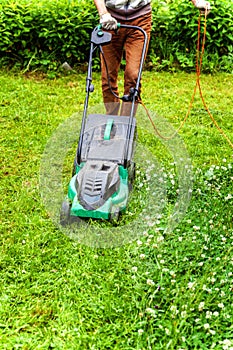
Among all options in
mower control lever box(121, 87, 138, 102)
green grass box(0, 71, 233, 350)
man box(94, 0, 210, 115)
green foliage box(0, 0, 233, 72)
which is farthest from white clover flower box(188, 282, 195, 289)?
green foliage box(0, 0, 233, 72)

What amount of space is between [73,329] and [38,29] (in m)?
4.05

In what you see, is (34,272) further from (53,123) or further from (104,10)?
(53,123)

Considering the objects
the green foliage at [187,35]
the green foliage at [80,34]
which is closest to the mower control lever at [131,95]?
the green foliage at [80,34]

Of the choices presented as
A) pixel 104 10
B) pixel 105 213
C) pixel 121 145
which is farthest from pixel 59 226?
pixel 104 10

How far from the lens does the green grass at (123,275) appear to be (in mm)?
2353

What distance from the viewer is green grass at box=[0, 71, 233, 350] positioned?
2.35 metres

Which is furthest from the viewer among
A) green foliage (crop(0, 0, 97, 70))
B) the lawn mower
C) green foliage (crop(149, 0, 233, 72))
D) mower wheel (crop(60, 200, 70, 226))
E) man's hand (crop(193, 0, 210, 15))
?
green foliage (crop(149, 0, 233, 72))

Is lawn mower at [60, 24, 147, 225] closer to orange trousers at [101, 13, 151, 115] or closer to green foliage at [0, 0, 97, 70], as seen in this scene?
orange trousers at [101, 13, 151, 115]

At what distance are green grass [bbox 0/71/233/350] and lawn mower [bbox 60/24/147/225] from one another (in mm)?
199

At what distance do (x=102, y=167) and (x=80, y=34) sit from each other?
10.1ft

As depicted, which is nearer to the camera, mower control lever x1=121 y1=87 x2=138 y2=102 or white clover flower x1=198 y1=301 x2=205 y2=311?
white clover flower x1=198 y1=301 x2=205 y2=311

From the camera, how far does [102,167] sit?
9.96ft

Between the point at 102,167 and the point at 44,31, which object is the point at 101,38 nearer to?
the point at 102,167

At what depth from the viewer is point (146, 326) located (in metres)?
2.39
